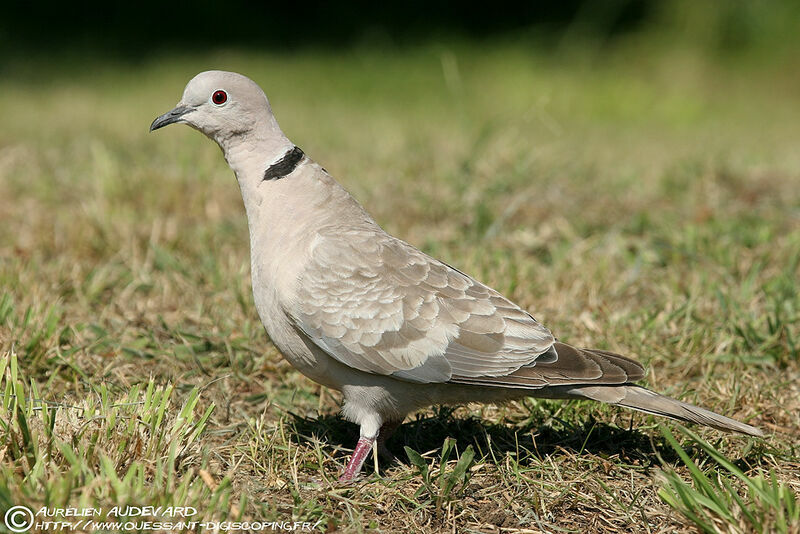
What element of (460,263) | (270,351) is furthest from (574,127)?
(270,351)

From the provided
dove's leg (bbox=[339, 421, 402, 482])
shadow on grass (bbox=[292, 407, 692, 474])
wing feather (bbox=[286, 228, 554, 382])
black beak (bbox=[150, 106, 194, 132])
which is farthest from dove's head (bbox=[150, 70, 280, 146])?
dove's leg (bbox=[339, 421, 402, 482])

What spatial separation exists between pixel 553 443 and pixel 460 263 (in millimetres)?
1451

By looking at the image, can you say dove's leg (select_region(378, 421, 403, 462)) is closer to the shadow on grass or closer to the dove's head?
the shadow on grass

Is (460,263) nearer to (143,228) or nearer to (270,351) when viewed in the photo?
(270,351)

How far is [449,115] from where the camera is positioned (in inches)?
356

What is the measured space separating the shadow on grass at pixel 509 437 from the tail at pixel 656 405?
0.54ft

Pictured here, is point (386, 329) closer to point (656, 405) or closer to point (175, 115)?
point (656, 405)

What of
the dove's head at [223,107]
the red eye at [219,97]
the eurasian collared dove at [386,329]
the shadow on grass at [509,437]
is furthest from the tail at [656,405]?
the red eye at [219,97]

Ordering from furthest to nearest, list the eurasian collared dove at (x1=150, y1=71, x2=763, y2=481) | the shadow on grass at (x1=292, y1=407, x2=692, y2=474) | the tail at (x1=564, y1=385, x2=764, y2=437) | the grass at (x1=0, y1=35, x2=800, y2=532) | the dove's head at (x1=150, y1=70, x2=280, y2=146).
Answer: the dove's head at (x1=150, y1=70, x2=280, y2=146), the shadow on grass at (x1=292, y1=407, x2=692, y2=474), the eurasian collared dove at (x1=150, y1=71, x2=763, y2=481), the tail at (x1=564, y1=385, x2=764, y2=437), the grass at (x1=0, y1=35, x2=800, y2=532)

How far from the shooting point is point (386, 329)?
2697 mm

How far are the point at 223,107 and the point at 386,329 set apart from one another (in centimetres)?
99

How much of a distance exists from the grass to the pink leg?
6 centimetres

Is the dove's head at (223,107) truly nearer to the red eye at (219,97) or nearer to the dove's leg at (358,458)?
the red eye at (219,97)

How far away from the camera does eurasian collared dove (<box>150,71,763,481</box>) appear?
8.72 ft
